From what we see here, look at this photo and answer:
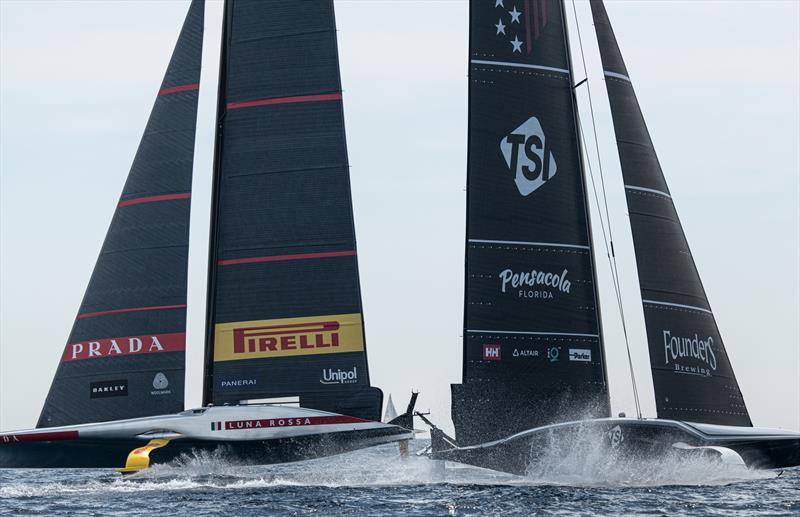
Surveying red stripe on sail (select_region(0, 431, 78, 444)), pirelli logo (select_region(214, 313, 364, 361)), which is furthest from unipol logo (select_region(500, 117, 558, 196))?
red stripe on sail (select_region(0, 431, 78, 444))

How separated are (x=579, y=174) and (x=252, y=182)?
22.2 ft

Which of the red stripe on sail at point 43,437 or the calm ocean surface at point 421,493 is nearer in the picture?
the calm ocean surface at point 421,493

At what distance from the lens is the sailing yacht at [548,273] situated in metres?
25.4

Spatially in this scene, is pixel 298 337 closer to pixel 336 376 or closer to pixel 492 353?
pixel 336 376

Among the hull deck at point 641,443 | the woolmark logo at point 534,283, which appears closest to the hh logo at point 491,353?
the woolmark logo at point 534,283

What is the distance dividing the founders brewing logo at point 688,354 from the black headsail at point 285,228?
5.85m

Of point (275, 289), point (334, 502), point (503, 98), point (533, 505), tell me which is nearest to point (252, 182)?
point (275, 289)

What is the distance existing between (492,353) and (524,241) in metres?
2.37

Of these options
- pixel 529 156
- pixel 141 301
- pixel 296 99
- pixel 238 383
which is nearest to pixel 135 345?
pixel 141 301

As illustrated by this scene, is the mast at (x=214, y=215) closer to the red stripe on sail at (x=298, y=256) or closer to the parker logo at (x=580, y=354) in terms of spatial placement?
the red stripe on sail at (x=298, y=256)

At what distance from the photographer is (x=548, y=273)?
26.4 meters

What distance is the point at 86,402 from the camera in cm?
2695

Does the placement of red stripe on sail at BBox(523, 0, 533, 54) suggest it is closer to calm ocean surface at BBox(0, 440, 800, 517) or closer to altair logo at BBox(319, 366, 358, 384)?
altair logo at BBox(319, 366, 358, 384)

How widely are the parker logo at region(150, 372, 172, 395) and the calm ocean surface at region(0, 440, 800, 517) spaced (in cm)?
178
